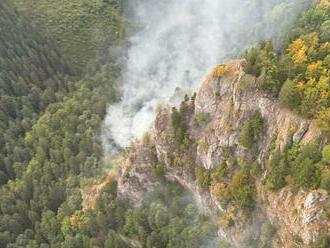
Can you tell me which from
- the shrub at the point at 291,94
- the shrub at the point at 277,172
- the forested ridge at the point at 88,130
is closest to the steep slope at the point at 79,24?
the forested ridge at the point at 88,130

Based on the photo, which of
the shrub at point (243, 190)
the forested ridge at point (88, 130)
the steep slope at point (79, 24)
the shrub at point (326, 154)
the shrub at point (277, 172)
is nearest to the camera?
the shrub at point (326, 154)

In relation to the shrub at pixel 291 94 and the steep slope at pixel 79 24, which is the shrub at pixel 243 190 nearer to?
the shrub at pixel 291 94

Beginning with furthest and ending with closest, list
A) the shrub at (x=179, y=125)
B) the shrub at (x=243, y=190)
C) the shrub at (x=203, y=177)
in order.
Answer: the shrub at (x=179, y=125) < the shrub at (x=203, y=177) < the shrub at (x=243, y=190)

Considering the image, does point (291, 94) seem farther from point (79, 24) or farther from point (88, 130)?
point (79, 24)

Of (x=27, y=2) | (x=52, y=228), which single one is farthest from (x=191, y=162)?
(x=27, y=2)

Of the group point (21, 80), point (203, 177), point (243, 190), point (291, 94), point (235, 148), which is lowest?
point (243, 190)

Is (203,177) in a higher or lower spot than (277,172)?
higher

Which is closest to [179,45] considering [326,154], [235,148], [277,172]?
[235,148]
